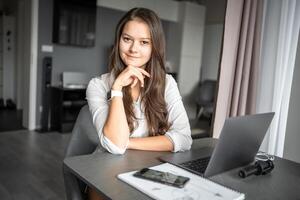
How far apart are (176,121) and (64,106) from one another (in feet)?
10.3

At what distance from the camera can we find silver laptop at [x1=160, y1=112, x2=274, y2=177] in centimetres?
88

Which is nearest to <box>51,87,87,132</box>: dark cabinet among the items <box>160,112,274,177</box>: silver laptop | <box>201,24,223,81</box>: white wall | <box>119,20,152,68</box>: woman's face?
<box>201,24,223,81</box>: white wall

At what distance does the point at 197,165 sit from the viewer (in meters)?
1.00

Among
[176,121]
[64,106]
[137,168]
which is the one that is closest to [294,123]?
[176,121]

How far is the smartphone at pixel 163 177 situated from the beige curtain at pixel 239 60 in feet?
4.03

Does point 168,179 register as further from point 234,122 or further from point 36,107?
point 36,107

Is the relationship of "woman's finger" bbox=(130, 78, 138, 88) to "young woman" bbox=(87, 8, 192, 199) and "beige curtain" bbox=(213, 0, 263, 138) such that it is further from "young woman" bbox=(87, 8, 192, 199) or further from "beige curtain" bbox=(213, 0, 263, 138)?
"beige curtain" bbox=(213, 0, 263, 138)

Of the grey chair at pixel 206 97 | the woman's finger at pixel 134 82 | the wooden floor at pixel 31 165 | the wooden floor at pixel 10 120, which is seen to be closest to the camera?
the woman's finger at pixel 134 82

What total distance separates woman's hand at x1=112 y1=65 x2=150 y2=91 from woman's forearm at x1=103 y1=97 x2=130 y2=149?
0.08 meters

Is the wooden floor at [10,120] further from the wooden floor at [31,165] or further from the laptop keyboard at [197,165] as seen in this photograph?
the laptop keyboard at [197,165]

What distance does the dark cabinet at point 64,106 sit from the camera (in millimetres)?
4082

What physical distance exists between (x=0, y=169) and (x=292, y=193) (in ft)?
8.67

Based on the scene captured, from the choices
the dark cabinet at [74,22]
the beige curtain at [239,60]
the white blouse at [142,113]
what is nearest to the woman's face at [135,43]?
the white blouse at [142,113]

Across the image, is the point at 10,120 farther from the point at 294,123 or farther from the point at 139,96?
the point at 294,123
